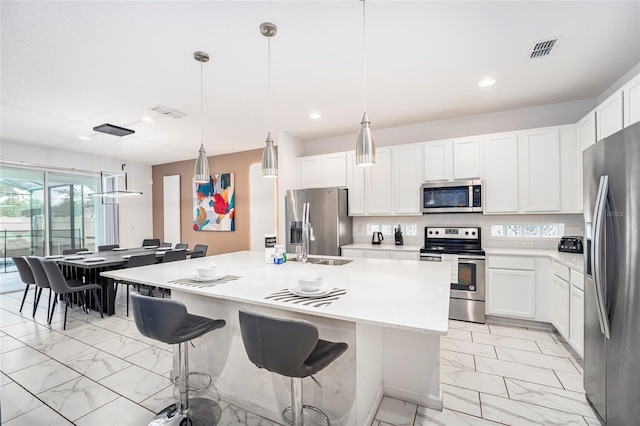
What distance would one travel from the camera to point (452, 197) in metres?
4.02

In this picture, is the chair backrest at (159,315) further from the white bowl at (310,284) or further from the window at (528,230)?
the window at (528,230)

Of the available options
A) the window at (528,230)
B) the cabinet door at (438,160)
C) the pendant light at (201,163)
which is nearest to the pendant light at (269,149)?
the pendant light at (201,163)

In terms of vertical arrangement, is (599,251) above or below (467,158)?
below

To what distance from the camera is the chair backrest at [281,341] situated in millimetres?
1305

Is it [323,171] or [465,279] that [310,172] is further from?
[465,279]

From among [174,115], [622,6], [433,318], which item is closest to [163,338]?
[433,318]

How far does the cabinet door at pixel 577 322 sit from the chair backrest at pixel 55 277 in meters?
5.38

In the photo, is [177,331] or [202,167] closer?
[177,331]

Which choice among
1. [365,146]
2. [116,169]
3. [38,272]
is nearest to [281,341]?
[365,146]

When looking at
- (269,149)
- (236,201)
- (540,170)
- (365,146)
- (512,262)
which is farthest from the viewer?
(236,201)

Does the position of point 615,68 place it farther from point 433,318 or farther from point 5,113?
point 5,113

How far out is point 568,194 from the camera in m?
3.49

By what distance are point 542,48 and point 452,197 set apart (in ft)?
6.26

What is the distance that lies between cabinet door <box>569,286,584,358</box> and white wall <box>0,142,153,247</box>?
26.7ft
